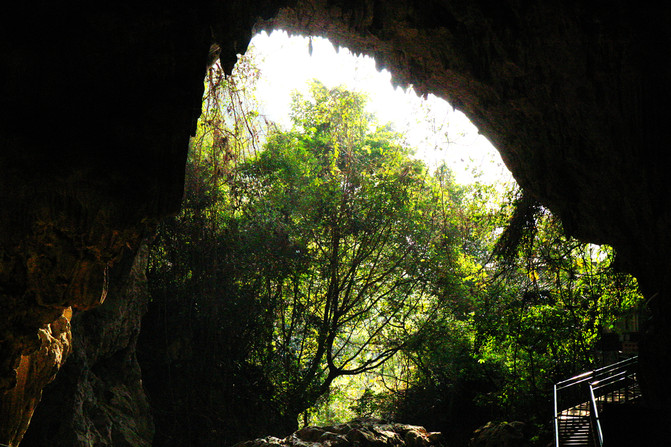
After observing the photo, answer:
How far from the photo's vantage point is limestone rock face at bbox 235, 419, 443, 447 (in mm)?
7715

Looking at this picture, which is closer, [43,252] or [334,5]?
[43,252]

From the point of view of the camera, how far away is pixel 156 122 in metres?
4.22

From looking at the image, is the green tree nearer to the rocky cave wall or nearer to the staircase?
the staircase

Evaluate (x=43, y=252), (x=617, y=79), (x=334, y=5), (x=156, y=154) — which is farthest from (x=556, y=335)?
(x=43, y=252)

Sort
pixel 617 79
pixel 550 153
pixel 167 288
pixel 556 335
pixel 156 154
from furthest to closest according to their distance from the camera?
pixel 167 288 < pixel 556 335 < pixel 550 153 < pixel 156 154 < pixel 617 79

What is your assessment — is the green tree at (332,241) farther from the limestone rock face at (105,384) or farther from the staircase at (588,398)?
the staircase at (588,398)

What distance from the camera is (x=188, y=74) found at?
428 centimetres

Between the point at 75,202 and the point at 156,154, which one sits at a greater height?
the point at 156,154

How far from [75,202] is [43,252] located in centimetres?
50

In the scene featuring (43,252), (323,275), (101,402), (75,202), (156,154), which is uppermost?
(323,275)

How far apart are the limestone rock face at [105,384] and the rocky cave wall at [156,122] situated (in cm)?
125

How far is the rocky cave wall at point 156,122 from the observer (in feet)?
12.8

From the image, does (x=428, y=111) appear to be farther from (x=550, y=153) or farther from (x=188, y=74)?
(x=188, y=74)

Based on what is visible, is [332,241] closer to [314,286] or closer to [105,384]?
[314,286]
